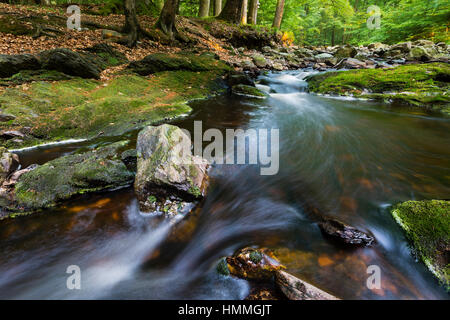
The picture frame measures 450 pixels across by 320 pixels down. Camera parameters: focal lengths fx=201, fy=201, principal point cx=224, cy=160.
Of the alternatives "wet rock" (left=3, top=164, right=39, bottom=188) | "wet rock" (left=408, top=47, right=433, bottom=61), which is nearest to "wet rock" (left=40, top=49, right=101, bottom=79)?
"wet rock" (left=3, top=164, right=39, bottom=188)

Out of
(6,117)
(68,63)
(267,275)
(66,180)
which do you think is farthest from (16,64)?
(267,275)

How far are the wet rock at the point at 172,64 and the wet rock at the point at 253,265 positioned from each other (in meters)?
7.71

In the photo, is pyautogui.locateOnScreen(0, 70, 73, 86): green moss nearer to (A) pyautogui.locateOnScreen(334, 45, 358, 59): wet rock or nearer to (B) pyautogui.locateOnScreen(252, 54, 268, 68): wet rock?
(B) pyautogui.locateOnScreen(252, 54, 268, 68): wet rock

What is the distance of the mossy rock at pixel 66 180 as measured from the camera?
2.70 m

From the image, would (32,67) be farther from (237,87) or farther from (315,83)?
(315,83)

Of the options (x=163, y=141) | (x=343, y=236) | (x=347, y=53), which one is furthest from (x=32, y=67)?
(x=347, y=53)

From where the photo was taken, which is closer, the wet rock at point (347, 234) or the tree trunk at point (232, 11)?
the wet rock at point (347, 234)

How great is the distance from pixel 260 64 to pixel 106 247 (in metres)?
13.7

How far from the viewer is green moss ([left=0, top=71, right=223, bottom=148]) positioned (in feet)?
14.6

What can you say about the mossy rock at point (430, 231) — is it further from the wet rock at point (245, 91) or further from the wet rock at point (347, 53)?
the wet rock at point (347, 53)

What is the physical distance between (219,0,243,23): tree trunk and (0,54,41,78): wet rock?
14.2m

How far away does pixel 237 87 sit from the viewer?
29.6 feet

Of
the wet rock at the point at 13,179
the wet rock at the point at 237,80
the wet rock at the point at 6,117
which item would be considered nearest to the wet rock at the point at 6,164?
the wet rock at the point at 13,179
